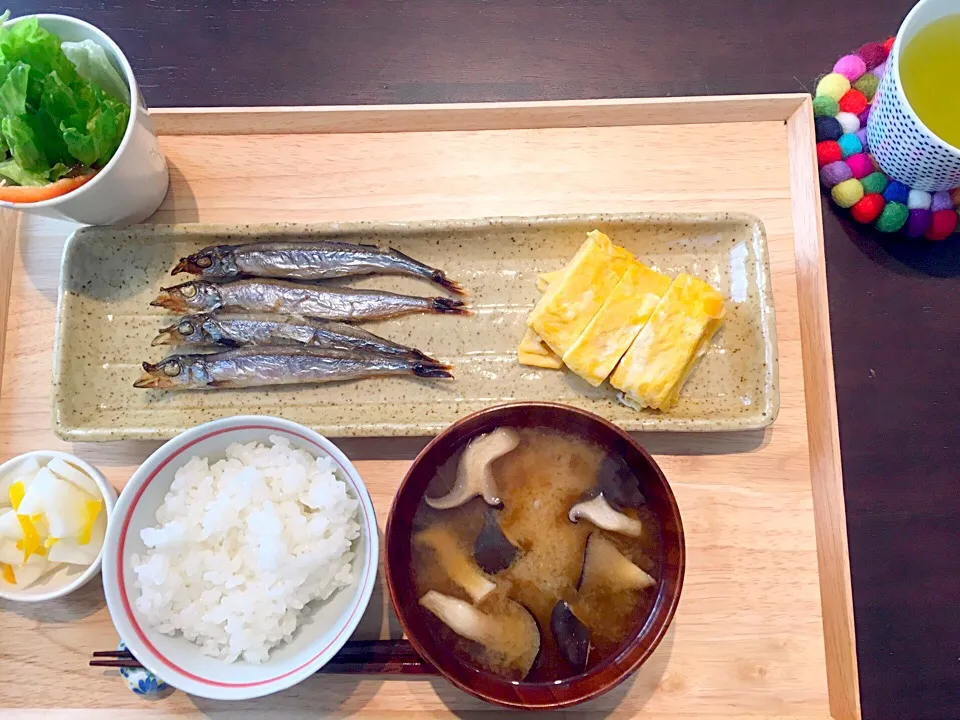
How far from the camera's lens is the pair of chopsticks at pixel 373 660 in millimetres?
1524

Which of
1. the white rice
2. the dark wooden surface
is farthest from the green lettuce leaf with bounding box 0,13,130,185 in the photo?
the white rice

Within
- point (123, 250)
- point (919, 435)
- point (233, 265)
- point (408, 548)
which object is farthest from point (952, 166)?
point (123, 250)

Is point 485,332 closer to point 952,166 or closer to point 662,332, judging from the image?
point 662,332

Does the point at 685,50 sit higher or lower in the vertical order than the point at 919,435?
higher

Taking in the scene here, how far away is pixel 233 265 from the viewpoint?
1.79 meters

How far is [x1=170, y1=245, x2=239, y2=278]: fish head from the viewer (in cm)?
178

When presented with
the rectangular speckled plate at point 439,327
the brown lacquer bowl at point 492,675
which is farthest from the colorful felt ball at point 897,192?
the brown lacquer bowl at point 492,675

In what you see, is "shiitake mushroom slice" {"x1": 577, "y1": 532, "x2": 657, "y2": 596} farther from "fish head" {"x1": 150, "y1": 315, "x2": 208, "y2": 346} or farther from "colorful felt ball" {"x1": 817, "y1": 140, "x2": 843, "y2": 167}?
"colorful felt ball" {"x1": 817, "y1": 140, "x2": 843, "y2": 167}

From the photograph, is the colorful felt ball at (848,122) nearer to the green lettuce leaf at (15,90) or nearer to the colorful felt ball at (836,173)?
the colorful felt ball at (836,173)

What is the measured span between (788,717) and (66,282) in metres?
2.03

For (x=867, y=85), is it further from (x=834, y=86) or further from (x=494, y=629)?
(x=494, y=629)

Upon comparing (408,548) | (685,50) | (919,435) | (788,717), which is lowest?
(788,717)

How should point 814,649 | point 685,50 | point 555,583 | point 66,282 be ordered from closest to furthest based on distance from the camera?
1. point 555,583
2. point 814,649
3. point 66,282
4. point 685,50

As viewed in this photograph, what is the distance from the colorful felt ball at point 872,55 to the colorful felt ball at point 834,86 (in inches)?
Result: 3.9
